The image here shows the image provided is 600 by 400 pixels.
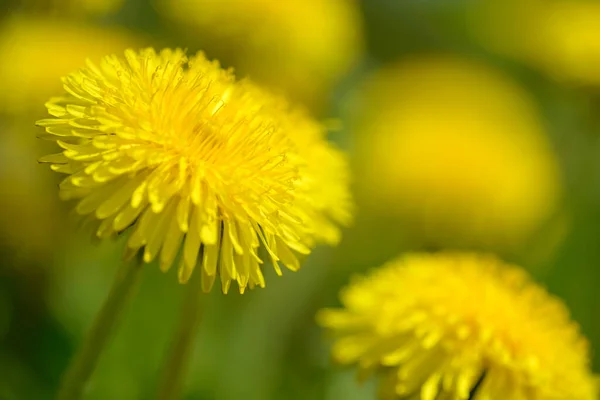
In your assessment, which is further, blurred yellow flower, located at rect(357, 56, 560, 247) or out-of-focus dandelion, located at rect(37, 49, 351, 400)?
blurred yellow flower, located at rect(357, 56, 560, 247)

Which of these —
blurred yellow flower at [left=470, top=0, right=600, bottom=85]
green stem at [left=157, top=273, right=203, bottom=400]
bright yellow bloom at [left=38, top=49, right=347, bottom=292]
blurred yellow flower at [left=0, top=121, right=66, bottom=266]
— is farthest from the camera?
blurred yellow flower at [left=470, top=0, right=600, bottom=85]

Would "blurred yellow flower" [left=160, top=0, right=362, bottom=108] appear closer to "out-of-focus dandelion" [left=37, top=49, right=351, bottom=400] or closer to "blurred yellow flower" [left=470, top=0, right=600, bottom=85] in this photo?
"blurred yellow flower" [left=470, top=0, right=600, bottom=85]

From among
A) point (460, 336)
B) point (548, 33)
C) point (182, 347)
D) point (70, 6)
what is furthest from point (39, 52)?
point (548, 33)

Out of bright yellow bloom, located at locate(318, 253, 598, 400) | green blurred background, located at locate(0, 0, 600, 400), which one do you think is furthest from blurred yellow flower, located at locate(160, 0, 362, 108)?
bright yellow bloom, located at locate(318, 253, 598, 400)

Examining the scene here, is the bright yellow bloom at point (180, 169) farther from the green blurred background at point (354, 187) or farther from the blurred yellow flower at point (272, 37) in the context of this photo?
the blurred yellow flower at point (272, 37)

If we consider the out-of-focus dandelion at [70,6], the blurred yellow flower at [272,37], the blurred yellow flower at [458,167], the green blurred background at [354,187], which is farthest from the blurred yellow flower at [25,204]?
the blurred yellow flower at [458,167]

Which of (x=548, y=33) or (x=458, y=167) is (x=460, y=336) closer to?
(x=458, y=167)

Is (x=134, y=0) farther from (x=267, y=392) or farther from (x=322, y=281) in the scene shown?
(x=267, y=392)
